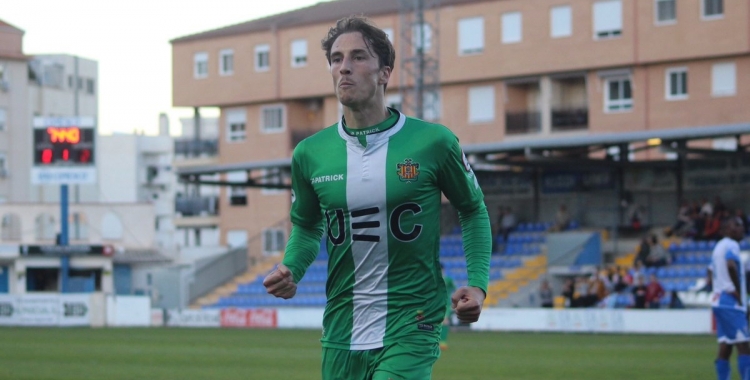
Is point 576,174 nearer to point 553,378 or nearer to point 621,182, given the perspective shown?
point 621,182

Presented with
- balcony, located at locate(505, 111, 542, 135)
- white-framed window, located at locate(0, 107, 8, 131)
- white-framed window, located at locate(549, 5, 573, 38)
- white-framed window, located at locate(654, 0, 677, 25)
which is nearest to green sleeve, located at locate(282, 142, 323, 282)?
white-framed window, located at locate(654, 0, 677, 25)

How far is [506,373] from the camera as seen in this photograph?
713 inches

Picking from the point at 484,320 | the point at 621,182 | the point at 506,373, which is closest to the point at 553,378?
the point at 506,373

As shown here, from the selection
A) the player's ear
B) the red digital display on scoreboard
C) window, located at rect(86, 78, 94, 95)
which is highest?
window, located at rect(86, 78, 94, 95)

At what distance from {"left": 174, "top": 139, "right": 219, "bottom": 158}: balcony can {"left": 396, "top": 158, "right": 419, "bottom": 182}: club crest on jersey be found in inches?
2637

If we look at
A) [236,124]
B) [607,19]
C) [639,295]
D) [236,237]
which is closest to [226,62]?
[236,124]

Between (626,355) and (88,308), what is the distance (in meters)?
23.4

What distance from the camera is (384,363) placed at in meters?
5.61

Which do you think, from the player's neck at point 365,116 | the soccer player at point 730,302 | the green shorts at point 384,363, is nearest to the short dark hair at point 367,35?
the player's neck at point 365,116

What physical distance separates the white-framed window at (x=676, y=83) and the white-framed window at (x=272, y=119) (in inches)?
752

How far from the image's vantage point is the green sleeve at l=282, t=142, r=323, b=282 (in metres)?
6.00

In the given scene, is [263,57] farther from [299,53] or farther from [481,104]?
[481,104]

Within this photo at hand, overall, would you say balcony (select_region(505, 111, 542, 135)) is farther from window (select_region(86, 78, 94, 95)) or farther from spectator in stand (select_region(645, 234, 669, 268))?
window (select_region(86, 78, 94, 95))

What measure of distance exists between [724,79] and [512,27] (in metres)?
8.79
